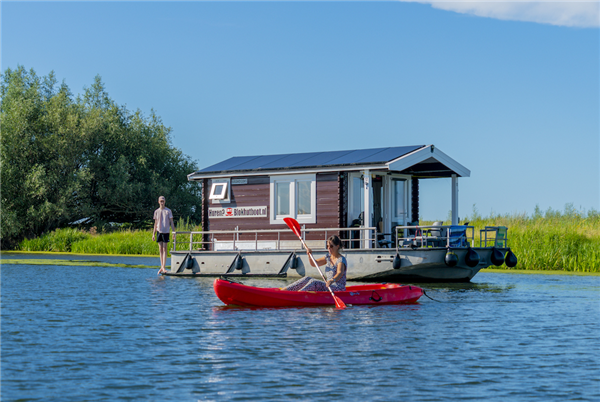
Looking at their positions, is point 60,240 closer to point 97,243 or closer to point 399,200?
point 97,243

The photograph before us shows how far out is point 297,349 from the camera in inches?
402

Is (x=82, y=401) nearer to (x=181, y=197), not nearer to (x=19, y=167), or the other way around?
(x=19, y=167)

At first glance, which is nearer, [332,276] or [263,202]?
[332,276]

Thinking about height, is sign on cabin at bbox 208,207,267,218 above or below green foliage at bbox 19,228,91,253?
above

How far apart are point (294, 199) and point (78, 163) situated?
3049 centimetres

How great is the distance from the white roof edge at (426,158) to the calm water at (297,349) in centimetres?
479

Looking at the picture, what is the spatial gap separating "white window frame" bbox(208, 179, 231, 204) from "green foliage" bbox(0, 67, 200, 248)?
23724mm

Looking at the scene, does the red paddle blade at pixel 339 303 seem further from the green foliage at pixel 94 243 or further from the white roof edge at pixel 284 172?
the green foliage at pixel 94 243

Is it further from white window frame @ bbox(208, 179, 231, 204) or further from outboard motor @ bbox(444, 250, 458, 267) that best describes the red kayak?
white window frame @ bbox(208, 179, 231, 204)

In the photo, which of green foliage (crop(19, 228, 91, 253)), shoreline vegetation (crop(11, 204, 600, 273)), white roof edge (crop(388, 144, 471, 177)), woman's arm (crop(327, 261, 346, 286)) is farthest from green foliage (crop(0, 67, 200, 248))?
woman's arm (crop(327, 261, 346, 286))

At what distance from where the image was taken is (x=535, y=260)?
25.7 metres

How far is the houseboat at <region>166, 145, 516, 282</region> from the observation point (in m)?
20.2

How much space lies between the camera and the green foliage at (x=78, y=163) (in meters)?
45.8

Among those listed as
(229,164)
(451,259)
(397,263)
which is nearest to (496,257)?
(451,259)
